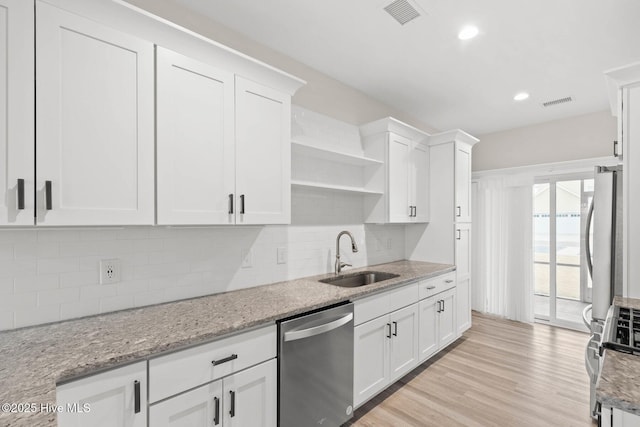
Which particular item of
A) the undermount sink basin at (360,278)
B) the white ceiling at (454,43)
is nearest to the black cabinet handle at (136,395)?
the undermount sink basin at (360,278)

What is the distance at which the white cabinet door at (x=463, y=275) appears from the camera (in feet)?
11.6

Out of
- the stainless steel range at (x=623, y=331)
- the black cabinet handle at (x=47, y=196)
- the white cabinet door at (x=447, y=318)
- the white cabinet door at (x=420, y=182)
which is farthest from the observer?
the white cabinet door at (x=420, y=182)

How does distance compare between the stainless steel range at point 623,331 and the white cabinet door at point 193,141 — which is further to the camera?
the white cabinet door at point 193,141

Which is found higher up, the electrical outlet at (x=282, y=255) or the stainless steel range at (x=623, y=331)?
the electrical outlet at (x=282, y=255)

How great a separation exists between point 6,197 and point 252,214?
107cm

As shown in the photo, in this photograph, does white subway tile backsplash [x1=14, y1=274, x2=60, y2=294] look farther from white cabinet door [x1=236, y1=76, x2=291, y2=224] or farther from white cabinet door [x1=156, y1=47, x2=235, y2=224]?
white cabinet door [x1=236, y1=76, x2=291, y2=224]

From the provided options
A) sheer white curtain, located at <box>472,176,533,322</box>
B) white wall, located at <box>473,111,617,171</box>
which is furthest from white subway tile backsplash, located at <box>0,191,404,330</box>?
white wall, located at <box>473,111,617,171</box>

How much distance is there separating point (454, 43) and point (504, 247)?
315 cm

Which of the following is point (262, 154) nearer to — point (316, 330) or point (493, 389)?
point (316, 330)

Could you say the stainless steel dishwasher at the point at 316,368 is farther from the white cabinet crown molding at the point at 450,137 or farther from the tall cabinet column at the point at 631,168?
the white cabinet crown molding at the point at 450,137

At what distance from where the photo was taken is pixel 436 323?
3.09m

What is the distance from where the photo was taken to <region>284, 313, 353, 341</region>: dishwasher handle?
1680mm

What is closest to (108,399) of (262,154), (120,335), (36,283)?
(120,335)

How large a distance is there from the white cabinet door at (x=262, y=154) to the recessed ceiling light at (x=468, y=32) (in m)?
1.36
